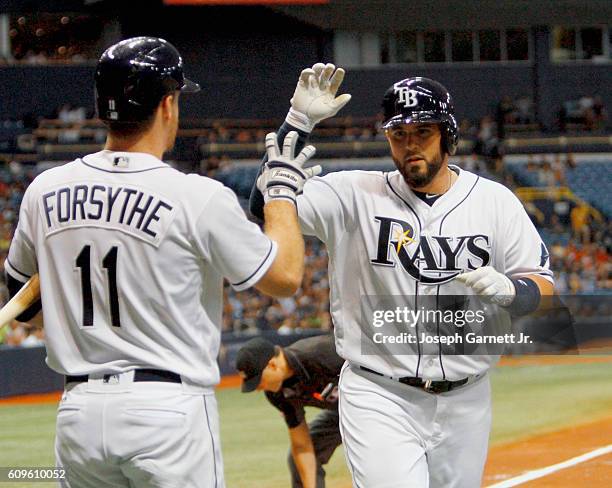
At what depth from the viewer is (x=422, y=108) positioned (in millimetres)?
4574

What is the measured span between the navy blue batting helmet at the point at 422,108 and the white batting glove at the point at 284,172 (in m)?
0.92

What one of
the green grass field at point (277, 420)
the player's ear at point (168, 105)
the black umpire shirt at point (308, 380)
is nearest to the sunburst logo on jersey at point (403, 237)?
the player's ear at point (168, 105)

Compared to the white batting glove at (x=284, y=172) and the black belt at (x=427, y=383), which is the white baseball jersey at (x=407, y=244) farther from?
the white batting glove at (x=284, y=172)

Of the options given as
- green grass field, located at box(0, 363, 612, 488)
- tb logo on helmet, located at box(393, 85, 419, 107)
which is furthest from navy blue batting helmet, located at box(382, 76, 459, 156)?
green grass field, located at box(0, 363, 612, 488)

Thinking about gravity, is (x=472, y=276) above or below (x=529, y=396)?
above

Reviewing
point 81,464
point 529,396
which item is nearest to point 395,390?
point 81,464

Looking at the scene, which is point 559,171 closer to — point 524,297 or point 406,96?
point 406,96

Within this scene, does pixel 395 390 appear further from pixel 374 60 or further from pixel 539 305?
pixel 374 60

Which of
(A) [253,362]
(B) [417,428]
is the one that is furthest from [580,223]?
(B) [417,428]

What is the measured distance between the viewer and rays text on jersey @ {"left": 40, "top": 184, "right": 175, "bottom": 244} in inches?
117

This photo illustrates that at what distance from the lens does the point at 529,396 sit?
42.5 feet

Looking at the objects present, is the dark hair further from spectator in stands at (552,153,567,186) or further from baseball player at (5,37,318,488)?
spectator in stands at (552,153,567,186)

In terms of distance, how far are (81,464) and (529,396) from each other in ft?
34.5

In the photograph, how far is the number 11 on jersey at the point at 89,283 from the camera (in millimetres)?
2998
